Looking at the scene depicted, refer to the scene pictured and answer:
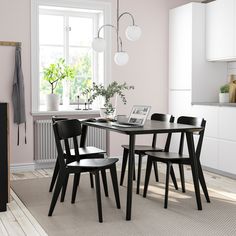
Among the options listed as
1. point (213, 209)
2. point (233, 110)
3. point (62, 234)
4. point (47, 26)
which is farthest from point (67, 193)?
point (47, 26)

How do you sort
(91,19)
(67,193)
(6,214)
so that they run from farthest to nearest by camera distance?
1. (91,19)
2. (67,193)
3. (6,214)

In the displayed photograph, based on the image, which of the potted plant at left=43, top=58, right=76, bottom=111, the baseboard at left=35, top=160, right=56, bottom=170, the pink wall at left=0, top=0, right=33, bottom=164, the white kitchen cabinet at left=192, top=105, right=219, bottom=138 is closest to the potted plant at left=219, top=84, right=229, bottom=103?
the white kitchen cabinet at left=192, top=105, right=219, bottom=138

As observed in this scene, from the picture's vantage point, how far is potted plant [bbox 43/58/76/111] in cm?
563

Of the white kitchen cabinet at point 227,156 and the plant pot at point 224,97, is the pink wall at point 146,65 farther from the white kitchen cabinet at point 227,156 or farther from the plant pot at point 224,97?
the white kitchen cabinet at point 227,156

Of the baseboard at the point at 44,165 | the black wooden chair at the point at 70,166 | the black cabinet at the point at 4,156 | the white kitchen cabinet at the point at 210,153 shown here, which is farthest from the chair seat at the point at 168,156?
the baseboard at the point at 44,165

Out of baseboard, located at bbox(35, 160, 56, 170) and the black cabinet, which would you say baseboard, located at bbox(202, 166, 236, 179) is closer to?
baseboard, located at bbox(35, 160, 56, 170)

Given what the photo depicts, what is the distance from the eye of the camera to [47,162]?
566 cm

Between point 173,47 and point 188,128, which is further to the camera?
point 173,47

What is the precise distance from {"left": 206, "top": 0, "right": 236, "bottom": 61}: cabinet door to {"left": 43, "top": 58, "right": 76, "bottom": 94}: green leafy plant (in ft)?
6.15

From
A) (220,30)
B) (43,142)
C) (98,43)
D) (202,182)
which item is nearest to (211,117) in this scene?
(220,30)

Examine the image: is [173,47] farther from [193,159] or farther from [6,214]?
[6,214]

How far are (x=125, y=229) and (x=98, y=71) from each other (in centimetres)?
323

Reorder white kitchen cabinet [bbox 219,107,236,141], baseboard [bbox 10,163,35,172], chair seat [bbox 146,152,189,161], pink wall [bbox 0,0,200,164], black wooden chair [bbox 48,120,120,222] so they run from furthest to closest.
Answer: pink wall [bbox 0,0,200,164] < baseboard [bbox 10,163,35,172] < white kitchen cabinet [bbox 219,107,236,141] < chair seat [bbox 146,152,189,161] < black wooden chair [bbox 48,120,120,222]

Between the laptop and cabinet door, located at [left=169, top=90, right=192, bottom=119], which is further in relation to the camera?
cabinet door, located at [left=169, top=90, right=192, bottom=119]
